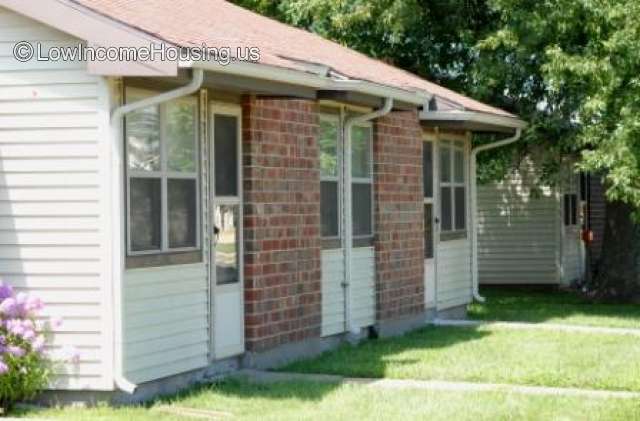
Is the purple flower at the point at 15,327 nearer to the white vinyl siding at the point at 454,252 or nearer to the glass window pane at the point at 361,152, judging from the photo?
the glass window pane at the point at 361,152

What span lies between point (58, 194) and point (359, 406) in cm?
293

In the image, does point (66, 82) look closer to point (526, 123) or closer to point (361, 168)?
point (361, 168)

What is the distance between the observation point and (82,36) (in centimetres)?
975

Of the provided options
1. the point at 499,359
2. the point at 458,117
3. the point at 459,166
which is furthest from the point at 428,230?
the point at 499,359

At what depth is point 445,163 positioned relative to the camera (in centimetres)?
1862

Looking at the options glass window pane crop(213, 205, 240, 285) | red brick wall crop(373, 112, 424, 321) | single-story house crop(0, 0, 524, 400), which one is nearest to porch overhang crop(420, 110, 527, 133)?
red brick wall crop(373, 112, 424, 321)

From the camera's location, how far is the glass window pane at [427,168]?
1775cm

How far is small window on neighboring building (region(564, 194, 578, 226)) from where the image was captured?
26.5 metres

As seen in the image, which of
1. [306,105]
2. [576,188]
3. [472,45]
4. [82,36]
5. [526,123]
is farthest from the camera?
[576,188]

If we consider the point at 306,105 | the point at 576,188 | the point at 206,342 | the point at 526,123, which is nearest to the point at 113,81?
the point at 206,342

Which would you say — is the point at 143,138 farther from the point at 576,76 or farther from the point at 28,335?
the point at 576,76

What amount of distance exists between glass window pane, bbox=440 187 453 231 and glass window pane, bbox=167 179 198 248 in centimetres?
756

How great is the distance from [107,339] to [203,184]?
81.2 inches

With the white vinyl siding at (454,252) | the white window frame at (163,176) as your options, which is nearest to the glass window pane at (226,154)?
the white window frame at (163,176)
